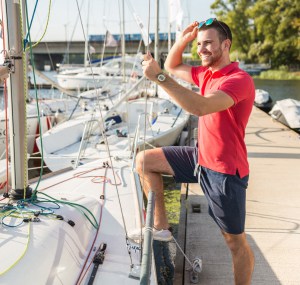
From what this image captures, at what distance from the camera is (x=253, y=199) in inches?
213

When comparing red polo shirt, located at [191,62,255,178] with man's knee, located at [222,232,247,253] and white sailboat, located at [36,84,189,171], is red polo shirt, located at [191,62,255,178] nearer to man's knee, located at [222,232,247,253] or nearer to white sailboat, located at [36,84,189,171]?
man's knee, located at [222,232,247,253]

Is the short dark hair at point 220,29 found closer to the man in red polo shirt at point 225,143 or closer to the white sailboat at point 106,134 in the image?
the man in red polo shirt at point 225,143

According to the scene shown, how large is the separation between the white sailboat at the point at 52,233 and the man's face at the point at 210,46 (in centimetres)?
119

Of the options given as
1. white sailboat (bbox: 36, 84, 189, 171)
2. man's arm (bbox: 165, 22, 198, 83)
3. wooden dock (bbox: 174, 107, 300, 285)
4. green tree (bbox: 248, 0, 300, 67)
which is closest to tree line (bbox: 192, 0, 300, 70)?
green tree (bbox: 248, 0, 300, 67)

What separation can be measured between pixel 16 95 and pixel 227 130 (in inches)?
55.6

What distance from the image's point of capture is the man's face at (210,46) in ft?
8.29

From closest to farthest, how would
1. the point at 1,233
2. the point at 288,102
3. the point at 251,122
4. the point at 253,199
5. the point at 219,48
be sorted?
the point at 1,233 → the point at 219,48 → the point at 253,199 → the point at 251,122 → the point at 288,102

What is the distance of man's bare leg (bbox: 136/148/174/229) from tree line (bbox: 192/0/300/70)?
172ft

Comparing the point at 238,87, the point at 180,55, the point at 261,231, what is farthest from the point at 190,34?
the point at 261,231

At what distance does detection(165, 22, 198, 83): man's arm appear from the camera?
2965mm

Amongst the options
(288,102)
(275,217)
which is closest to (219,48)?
(275,217)

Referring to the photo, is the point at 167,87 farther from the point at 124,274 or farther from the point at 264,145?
the point at 264,145

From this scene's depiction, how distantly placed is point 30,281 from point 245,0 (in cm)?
6139

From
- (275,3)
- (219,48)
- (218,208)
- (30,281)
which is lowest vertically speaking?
(30,281)
